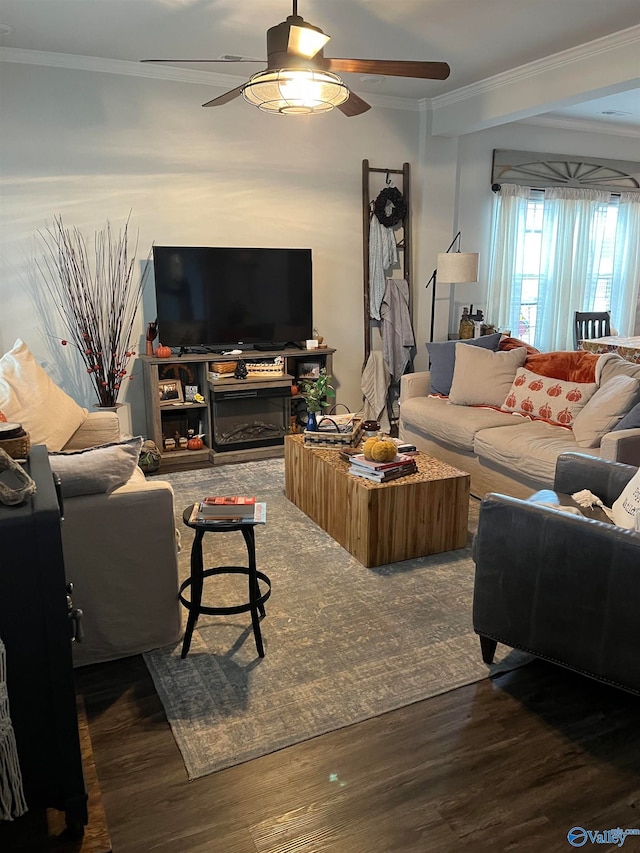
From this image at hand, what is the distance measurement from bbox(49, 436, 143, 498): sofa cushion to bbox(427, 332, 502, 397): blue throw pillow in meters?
2.99

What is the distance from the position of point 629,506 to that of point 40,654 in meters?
2.02

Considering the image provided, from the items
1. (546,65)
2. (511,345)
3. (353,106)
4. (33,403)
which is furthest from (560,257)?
(33,403)

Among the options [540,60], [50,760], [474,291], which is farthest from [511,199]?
[50,760]

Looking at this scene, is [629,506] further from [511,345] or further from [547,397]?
[511,345]

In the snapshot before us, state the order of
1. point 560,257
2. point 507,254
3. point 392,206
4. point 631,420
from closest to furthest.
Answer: point 631,420
point 392,206
point 507,254
point 560,257

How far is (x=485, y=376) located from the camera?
15.1 ft

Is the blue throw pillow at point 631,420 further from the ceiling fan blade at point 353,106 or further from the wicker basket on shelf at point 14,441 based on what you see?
the wicker basket on shelf at point 14,441

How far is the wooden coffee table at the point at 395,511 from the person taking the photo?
3.28 m

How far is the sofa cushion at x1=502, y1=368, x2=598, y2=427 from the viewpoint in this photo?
4.07 m

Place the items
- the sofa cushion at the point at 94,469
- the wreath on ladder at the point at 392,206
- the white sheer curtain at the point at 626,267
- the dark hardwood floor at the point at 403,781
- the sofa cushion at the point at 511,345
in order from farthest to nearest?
the white sheer curtain at the point at 626,267 → the wreath on ladder at the point at 392,206 → the sofa cushion at the point at 511,345 → the sofa cushion at the point at 94,469 → the dark hardwood floor at the point at 403,781

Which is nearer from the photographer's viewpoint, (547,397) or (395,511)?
(395,511)

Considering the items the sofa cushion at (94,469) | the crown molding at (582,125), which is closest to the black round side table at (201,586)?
the sofa cushion at (94,469)

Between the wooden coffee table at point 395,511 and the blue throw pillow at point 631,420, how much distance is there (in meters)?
0.91

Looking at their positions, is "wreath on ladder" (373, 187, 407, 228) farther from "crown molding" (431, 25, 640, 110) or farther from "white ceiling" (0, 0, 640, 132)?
"white ceiling" (0, 0, 640, 132)
